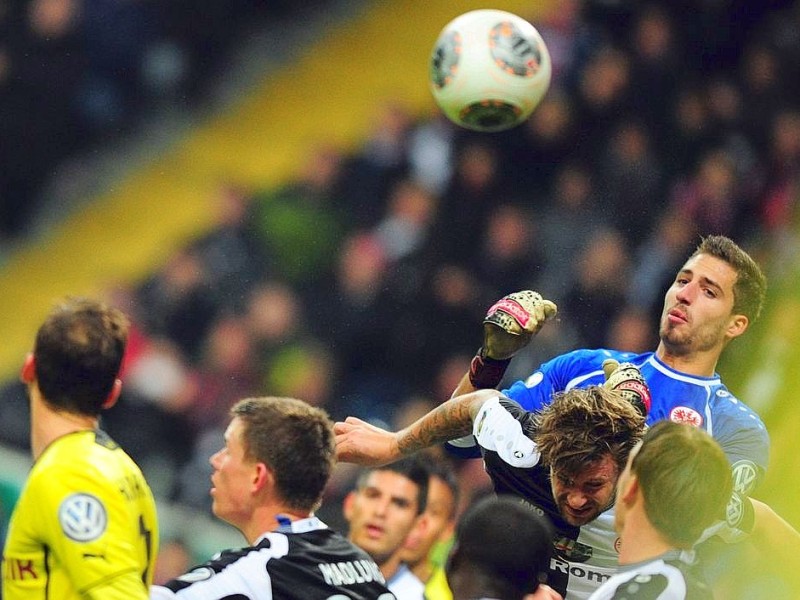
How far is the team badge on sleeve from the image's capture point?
9.44 feet

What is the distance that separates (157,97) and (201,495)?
2891 mm

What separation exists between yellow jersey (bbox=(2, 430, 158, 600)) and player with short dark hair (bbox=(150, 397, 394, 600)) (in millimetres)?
320

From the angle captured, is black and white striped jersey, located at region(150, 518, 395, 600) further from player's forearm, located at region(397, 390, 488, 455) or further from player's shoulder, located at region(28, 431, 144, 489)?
player's forearm, located at region(397, 390, 488, 455)

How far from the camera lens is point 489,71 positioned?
5.43 meters

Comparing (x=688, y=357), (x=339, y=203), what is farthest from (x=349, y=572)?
(x=339, y=203)

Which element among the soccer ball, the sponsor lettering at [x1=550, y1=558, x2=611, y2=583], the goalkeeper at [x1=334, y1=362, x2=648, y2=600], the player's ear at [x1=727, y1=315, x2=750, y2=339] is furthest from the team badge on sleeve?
the soccer ball

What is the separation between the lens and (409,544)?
6.29m

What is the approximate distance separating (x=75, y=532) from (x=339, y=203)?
5.56m

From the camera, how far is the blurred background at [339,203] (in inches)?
296

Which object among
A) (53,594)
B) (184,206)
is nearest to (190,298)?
(184,206)

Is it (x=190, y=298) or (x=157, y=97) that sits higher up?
(x=157, y=97)

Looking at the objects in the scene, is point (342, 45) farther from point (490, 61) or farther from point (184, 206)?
point (490, 61)

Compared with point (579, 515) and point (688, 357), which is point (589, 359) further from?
point (579, 515)

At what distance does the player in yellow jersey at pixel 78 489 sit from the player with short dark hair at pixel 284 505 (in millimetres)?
286
